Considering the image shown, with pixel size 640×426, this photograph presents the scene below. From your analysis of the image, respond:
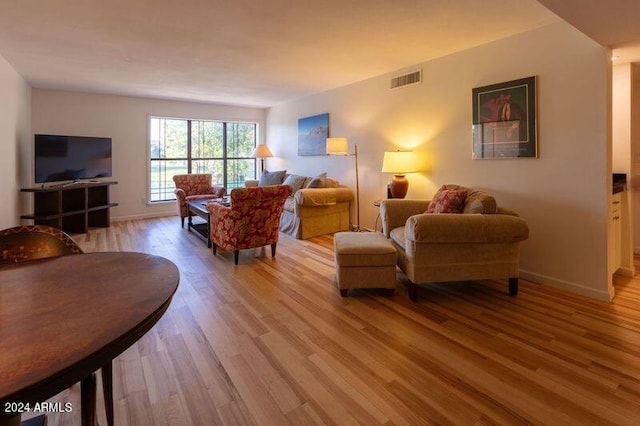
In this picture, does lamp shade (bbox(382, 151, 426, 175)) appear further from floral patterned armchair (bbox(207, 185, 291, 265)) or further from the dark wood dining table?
the dark wood dining table

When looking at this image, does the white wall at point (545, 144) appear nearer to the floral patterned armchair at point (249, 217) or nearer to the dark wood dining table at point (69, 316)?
the floral patterned armchair at point (249, 217)

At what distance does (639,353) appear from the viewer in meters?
2.03

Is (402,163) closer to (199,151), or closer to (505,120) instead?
(505,120)

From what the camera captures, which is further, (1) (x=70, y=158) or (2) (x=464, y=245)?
(1) (x=70, y=158)

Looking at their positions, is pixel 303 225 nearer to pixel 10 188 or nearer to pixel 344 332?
pixel 344 332

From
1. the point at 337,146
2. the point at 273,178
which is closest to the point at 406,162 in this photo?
the point at 337,146

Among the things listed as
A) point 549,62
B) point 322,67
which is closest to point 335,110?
point 322,67

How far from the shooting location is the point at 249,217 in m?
3.67

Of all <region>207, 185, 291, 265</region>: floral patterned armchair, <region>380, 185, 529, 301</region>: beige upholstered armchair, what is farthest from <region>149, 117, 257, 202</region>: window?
<region>380, 185, 529, 301</region>: beige upholstered armchair

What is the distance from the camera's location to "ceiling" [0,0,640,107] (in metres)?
2.64

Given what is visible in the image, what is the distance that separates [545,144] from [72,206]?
257 inches

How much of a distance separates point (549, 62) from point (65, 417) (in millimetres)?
4158

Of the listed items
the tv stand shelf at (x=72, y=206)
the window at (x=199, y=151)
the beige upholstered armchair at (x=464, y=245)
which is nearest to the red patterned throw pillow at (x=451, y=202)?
the beige upholstered armchair at (x=464, y=245)

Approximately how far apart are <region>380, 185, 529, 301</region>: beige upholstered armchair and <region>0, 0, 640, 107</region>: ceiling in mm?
1418
